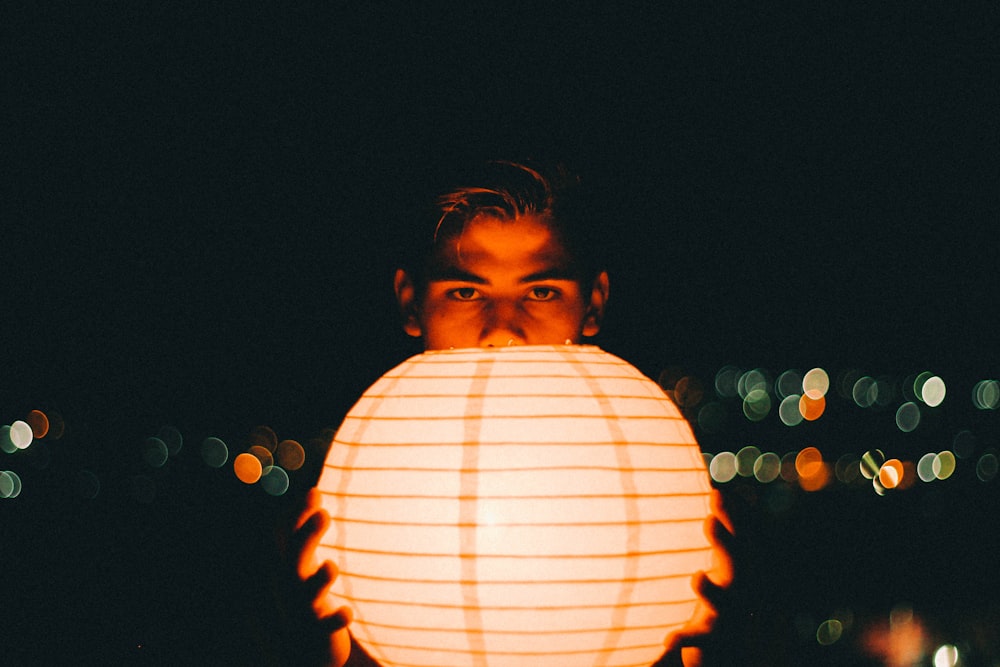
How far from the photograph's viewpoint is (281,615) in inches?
68.9

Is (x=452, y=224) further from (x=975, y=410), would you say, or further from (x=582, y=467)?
(x=975, y=410)

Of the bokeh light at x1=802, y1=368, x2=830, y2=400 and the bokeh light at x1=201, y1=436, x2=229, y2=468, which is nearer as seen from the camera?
the bokeh light at x1=201, y1=436, x2=229, y2=468

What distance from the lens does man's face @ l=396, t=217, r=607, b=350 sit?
6.82 feet

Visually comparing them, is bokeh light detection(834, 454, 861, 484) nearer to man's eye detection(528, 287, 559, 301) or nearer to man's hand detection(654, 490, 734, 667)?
man's eye detection(528, 287, 559, 301)

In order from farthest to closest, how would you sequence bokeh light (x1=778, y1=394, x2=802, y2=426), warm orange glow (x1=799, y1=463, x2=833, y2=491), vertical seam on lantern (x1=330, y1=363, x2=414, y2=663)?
bokeh light (x1=778, y1=394, x2=802, y2=426) → warm orange glow (x1=799, y1=463, x2=833, y2=491) → vertical seam on lantern (x1=330, y1=363, x2=414, y2=663)

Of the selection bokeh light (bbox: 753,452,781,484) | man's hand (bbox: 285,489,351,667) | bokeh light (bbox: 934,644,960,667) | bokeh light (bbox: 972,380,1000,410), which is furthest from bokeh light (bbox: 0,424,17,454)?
man's hand (bbox: 285,489,351,667)

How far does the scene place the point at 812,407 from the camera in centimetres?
3600

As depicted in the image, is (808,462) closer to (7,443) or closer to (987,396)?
(987,396)

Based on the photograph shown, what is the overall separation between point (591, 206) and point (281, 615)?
112 centimetres

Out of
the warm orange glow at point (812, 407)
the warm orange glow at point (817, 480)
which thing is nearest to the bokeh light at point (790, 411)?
the warm orange glow at point (812, 407)

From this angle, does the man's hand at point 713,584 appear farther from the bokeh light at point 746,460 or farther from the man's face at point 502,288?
the bokeh light at point 746,460

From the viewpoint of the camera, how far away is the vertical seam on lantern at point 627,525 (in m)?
1.37

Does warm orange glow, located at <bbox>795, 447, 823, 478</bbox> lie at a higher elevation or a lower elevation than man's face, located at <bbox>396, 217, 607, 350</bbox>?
lower

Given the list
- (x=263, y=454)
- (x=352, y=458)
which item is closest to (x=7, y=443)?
(x=263, y=454)
